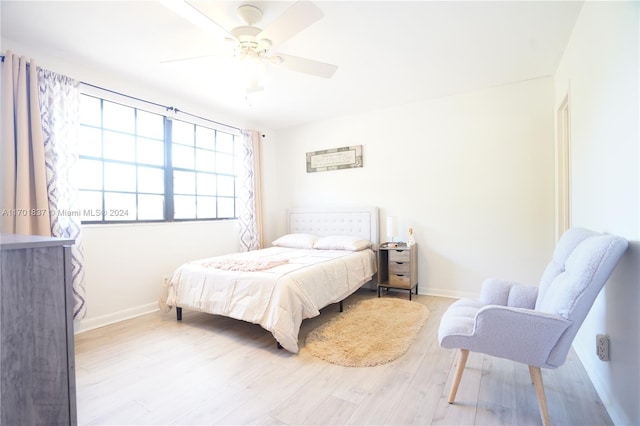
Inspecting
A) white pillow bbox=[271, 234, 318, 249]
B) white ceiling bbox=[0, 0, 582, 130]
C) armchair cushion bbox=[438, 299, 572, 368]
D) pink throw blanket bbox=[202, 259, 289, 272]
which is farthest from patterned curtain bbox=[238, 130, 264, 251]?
armchair cushion bbox=[438, 299, 572, 368]

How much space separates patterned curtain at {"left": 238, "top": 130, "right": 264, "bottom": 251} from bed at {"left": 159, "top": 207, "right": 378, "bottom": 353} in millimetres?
669

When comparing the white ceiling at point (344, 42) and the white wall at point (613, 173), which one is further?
the white ceiling at point (344, 42)

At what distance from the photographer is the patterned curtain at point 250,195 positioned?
446 cm

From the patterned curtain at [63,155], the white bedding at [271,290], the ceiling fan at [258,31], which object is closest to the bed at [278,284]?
the white bedding at [271,290]

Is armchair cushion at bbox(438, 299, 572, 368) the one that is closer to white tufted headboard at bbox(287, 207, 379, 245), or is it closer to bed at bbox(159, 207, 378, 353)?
bed at bbox(159, 207, 378, 353)

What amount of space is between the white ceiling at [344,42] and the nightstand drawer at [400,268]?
7.02ft

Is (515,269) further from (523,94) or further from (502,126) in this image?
(523,94)

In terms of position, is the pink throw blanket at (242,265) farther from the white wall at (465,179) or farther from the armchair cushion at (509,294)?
the white wall at (465,179)

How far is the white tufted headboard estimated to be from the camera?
421cm

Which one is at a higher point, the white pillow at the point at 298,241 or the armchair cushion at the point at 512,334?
the white pillow at the point at 298,241

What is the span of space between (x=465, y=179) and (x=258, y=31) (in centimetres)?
292

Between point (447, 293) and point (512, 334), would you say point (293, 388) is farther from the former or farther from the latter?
point (447, 293)

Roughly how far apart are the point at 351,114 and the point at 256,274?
2957 millimetres

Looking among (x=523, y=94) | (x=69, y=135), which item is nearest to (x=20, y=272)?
(x=69, y=135)
